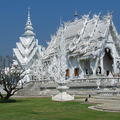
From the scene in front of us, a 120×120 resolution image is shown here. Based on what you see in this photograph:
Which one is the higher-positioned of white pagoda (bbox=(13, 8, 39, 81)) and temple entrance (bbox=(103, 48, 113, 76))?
white pagoda (bbox=(13, 8, 39, 81))

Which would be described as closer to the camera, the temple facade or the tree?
the tree

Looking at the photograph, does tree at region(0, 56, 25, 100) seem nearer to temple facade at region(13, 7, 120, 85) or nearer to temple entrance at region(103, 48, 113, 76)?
temple facade at region(13, 7, 120, 85)

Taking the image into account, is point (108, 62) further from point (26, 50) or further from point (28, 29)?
point (28, 29)

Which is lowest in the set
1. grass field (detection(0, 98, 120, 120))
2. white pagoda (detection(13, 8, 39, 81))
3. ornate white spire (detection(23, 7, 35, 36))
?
grass field (detection(0, 98, 120, 120))

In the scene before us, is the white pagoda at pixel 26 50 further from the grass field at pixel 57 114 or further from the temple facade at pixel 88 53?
the grass field at pixel 57 114

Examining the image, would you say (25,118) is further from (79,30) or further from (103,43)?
(79,30)

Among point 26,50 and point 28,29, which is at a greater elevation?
point 28,29

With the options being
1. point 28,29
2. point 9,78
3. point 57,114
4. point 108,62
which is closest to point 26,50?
point 28,29

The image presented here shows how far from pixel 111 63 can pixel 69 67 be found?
6252mm

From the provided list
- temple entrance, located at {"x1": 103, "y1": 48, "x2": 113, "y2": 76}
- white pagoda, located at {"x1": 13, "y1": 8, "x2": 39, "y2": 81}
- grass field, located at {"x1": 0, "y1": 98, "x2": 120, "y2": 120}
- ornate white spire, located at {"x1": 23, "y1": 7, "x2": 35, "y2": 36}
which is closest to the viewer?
grass field, located at {"x1": 0, "y1": 98, "x2": 120, "y2": 120}

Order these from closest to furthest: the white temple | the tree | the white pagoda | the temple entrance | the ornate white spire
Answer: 1. the tree
2. the white temple
3. the temple entrance
4. the white pagoda
5. the ornate white spire

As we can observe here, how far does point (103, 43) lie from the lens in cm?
2616

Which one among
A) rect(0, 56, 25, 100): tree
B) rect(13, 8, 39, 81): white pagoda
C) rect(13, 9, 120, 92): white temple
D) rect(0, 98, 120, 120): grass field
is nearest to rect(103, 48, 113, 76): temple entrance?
rect(13, 9, 120, 92): white temple

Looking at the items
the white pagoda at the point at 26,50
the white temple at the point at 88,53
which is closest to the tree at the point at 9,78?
the white temple at the point at 88,53
